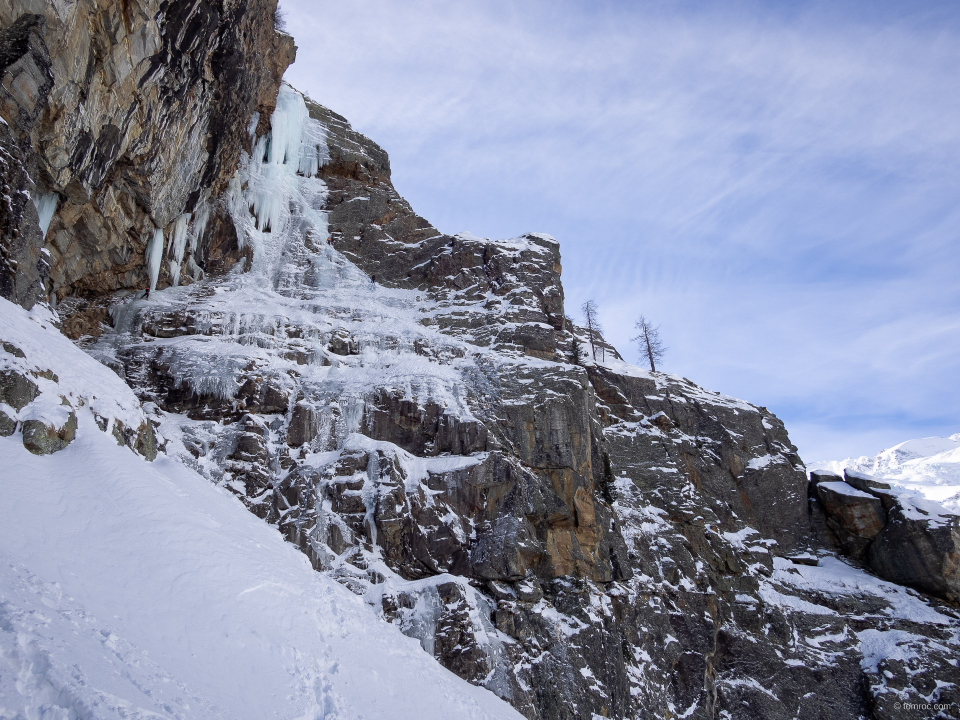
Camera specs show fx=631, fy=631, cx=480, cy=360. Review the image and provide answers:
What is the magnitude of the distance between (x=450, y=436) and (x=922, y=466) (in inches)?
6286

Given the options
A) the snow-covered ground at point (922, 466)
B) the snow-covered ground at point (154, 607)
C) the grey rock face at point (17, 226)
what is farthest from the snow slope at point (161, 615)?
the snow-covered ground at point (922, 466)

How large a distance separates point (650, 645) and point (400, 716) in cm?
1388

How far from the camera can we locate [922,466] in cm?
14450

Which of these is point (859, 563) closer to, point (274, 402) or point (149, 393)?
point (274, 402)

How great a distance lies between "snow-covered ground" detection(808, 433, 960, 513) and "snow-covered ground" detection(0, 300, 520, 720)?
113 m

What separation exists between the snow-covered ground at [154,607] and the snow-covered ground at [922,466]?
11308cm

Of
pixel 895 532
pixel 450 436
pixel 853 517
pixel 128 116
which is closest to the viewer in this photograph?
pixel 128 116

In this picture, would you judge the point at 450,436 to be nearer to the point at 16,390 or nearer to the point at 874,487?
the point at 16,390

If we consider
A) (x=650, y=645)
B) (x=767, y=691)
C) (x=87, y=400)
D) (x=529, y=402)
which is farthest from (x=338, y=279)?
(x=767, y=691)

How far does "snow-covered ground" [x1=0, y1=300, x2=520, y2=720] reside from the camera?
25.2 ft

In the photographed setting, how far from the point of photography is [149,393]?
75.2 ft

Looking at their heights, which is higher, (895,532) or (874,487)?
(874,487)

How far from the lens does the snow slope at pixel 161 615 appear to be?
7.56 metres

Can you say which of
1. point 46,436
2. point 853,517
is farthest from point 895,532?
point 46,436
